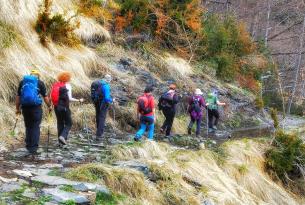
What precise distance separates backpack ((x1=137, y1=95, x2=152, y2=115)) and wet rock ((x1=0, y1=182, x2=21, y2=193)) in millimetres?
5460

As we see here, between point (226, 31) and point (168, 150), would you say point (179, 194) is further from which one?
point (226, 31)

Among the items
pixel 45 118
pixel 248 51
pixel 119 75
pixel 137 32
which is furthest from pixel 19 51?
pixel 248 51

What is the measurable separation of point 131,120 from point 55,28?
373 cm

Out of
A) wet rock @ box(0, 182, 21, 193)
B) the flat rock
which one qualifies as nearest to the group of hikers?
the flat rock

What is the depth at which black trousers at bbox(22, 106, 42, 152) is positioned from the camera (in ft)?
29.6

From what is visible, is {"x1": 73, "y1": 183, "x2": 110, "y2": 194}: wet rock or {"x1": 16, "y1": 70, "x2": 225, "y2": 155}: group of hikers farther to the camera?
{"x1": 16, "y1": 70, "x2": 225, "y2": 155}: group of hikers

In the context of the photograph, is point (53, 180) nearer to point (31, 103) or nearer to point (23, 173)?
point (23, 173)

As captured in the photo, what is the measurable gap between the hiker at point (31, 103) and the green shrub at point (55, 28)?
6181 millimetres

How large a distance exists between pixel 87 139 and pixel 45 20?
504 centimetres

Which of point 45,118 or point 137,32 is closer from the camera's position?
point 45,118

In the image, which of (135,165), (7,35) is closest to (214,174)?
(135,165)

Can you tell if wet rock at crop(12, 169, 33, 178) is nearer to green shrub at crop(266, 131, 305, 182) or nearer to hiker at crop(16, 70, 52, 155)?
hiker at crop(16, 70, 52, 155)

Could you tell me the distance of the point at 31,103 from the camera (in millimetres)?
8867

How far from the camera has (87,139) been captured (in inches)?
471
